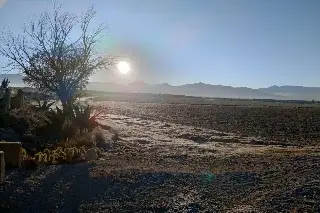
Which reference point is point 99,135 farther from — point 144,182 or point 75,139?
point 144,182

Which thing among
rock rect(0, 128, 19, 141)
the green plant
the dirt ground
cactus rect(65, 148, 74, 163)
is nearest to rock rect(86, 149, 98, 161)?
cactus rect(65, 148, 74, 163)

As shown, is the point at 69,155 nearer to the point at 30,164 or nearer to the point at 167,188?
the point at 30,164

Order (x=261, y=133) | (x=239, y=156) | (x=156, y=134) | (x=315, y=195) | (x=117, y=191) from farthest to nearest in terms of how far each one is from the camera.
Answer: (x=261, y=133) → (x=156, y=134) → (x=239, y=156) → (x=117, y=191) → (x=315, y=195)

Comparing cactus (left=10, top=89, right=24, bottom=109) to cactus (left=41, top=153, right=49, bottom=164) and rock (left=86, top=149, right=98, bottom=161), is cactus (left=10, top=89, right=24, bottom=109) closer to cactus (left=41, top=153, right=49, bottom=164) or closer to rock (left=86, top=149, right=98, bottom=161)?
rock (left=86, top=149, right=98, bottom=161)

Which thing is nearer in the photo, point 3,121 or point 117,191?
point 117,191

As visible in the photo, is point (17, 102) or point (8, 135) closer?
point (8, 135)

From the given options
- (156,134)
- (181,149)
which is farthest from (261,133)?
(181,149)

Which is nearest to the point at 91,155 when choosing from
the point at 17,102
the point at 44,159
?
the point at 44,159

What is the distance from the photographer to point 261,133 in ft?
82.9

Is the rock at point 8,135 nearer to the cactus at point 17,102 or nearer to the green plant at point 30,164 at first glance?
the green plant at point 30,164

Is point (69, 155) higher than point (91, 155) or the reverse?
higher

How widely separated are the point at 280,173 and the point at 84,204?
4.66 meters

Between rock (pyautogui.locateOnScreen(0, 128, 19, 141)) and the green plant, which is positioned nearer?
the green plant

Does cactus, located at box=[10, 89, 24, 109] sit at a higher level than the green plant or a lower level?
higher
